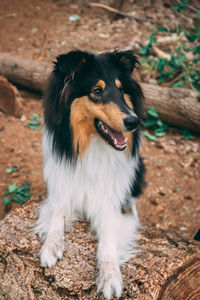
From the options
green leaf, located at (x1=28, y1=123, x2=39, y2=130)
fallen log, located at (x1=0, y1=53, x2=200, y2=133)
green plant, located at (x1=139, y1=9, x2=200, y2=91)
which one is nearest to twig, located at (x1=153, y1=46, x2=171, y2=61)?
green plant, located at (x1=139, y1=9, x2=200, y2=91)

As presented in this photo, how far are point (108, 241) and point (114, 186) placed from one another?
0.49m

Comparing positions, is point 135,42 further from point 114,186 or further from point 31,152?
point 114,186

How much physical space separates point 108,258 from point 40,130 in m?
3.27

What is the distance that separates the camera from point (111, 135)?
246 centimetres

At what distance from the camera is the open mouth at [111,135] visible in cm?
245

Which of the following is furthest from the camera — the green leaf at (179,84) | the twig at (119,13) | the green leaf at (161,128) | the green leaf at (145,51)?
the twig at (119,13)

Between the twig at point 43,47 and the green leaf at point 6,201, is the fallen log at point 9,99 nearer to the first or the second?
the twig at point 43,47

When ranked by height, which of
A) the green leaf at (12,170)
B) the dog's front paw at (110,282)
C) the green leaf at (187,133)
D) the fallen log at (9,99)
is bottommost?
the green leaf at (12,170)

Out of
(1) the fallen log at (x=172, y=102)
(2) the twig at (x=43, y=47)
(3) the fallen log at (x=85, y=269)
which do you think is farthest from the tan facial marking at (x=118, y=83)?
(2) the twig at (x=43, y=47)

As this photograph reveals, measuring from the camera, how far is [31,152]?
4777mm

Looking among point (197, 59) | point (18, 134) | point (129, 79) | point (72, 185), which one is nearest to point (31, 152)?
point (18, 134)

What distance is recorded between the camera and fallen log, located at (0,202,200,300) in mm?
2062

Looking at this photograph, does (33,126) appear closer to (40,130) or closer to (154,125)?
(40,130)

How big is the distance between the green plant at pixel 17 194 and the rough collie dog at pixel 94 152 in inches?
48.4
